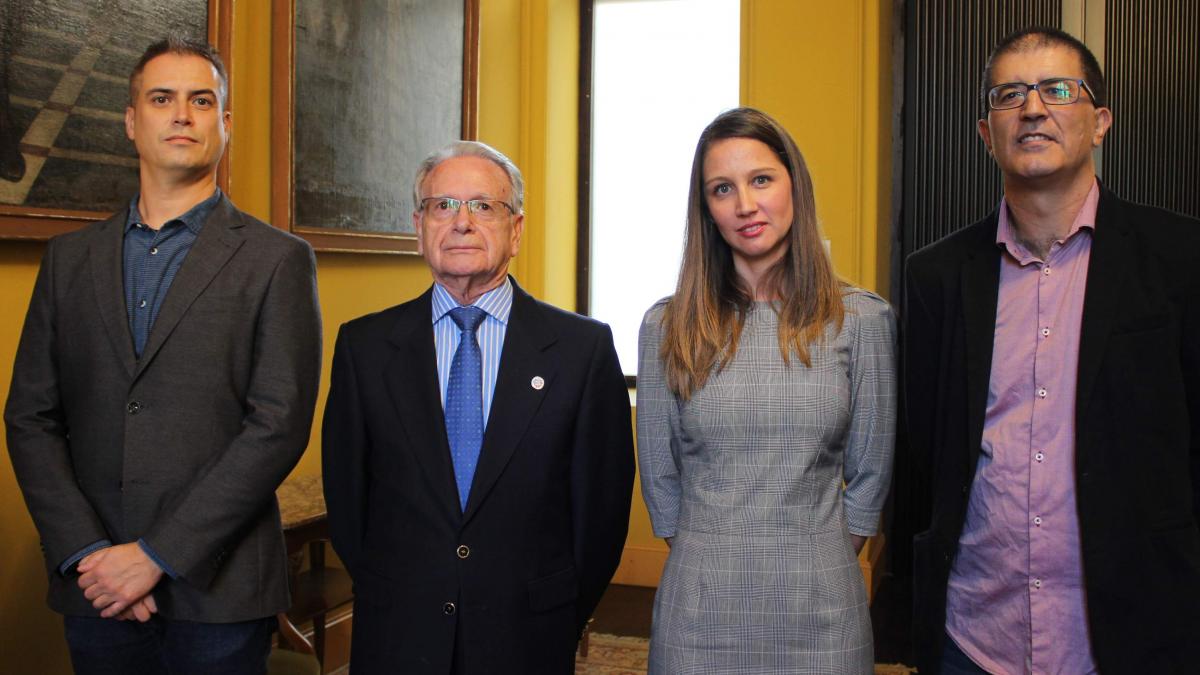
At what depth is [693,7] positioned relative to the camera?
A: 18.5 feet

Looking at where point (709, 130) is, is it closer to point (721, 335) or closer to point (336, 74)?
point (721, 335)

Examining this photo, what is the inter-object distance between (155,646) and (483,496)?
0.66 meters

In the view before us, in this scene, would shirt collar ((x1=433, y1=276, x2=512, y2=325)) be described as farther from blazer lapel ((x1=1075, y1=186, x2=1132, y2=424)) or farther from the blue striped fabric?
blazer lapel ((x1=1075, y1=186, x2=1132, y2=424))

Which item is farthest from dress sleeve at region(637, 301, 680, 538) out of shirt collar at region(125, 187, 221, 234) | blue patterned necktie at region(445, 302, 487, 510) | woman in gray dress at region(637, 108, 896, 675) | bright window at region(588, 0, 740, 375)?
bright window at region(588, 0, 740, 375)

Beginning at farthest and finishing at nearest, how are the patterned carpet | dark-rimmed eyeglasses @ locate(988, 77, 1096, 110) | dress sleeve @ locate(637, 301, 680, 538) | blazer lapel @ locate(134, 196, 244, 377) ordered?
the patterned carpet
dress sleeve @ locate(637, 301, 680, 538)
blazer lapel @ locate(134, 196, 244, 377)
dark-rimmed eyeglasses @ locate(988, 77, 1096, 110)

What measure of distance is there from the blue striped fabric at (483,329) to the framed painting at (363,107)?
154 centimetres

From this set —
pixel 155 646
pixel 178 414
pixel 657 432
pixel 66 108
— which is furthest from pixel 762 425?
pixel 66 108

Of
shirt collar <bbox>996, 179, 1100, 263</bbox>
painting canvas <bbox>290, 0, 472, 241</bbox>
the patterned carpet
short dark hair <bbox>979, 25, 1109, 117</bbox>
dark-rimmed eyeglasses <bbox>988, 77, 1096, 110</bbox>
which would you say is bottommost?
the patterned carpet

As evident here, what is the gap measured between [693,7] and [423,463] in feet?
13.7

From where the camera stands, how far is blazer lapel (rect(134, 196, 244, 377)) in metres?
2.00

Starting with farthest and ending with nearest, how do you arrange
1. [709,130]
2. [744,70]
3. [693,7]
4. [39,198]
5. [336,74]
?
1. [693,7]
2. [744,70]
3. [336,74]
4. [39,198]
5. [709,130]

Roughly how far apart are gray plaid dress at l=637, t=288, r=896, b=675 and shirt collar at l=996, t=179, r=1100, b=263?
0.24 metres

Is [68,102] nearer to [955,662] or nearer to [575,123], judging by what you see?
[955,662]

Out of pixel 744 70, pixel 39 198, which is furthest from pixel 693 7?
pixel 39 198
